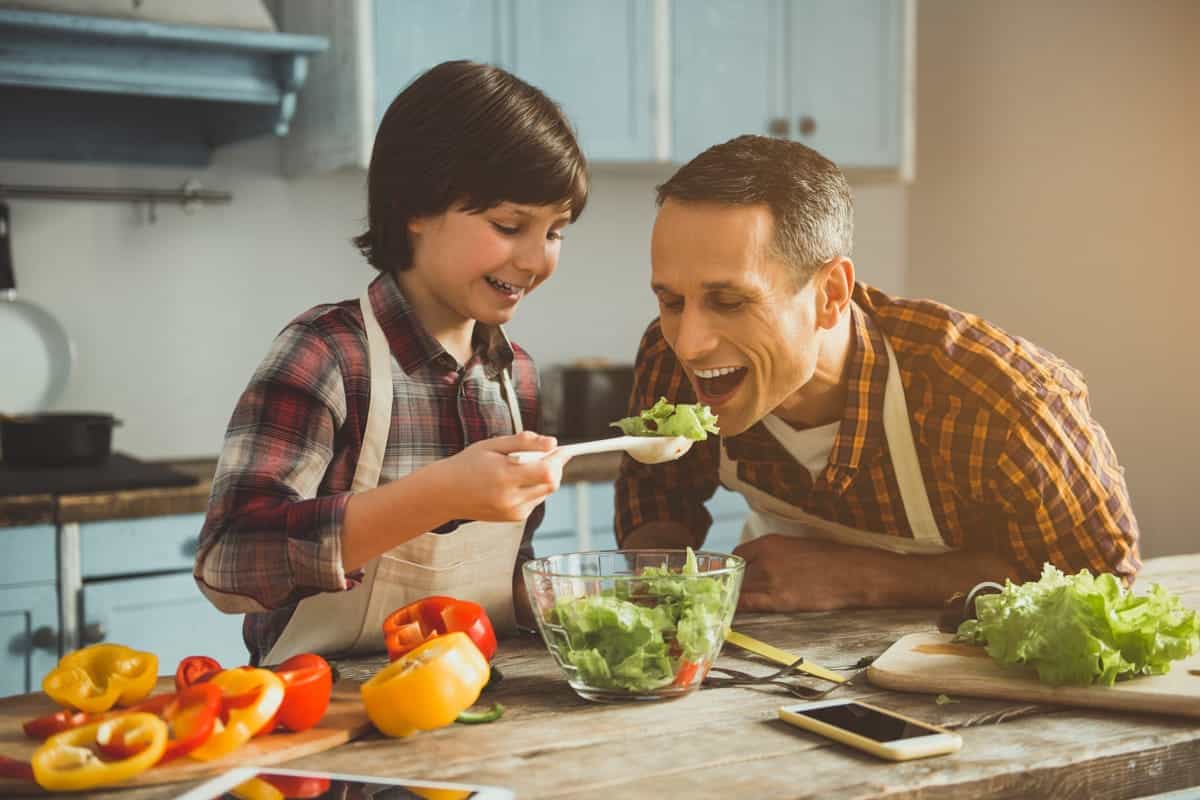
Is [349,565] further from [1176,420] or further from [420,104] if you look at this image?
[1176,420]

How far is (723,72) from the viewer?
355cm

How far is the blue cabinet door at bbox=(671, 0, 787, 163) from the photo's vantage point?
350 cm

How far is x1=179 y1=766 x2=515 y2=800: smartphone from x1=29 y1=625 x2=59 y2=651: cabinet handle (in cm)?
177

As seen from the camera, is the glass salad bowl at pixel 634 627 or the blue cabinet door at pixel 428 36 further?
the blue cabinet door at pixel 428 36

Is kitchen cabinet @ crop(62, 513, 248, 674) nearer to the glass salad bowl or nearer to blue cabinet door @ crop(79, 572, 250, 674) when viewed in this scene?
blue cabinet door @ crop(79, 572, 250, 674)

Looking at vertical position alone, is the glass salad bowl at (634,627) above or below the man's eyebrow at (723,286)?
below

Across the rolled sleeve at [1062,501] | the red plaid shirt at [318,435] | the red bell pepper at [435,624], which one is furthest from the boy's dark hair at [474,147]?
the rolled sleeve at [1062,501]

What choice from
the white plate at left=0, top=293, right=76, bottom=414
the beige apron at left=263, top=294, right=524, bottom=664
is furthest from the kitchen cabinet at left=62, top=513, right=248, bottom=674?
the beige apron at left=263, top=294, right=524, bottom=664

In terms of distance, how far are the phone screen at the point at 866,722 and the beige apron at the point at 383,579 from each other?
577 mm

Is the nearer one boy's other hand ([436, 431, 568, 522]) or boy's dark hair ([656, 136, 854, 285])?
boy's other hand ([436, 431, 568, 522])

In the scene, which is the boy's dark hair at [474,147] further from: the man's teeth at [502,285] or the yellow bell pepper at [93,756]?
the yellow bell pepper at [93,756]

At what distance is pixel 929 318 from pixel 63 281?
2265 millimetres

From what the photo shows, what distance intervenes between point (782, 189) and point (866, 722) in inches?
32.1

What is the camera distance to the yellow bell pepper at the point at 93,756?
1.01 m
